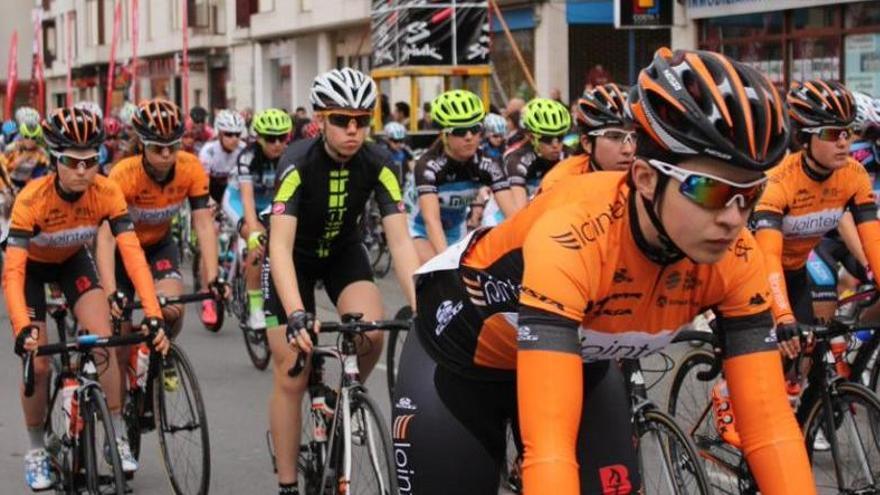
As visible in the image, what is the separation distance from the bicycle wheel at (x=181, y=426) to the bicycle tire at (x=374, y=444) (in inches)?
56.1

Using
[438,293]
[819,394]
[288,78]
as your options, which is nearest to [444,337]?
[438,293]

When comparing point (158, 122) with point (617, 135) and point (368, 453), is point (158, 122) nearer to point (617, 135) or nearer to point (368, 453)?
point (617, 135)

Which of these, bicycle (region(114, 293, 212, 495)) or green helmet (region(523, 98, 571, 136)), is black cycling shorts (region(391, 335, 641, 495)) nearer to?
bicycle (region(114, 293, 212, 495))

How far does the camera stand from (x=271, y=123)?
12.5m

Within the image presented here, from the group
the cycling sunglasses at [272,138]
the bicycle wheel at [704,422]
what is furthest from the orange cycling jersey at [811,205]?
the cycling sunglasses at [272,138]

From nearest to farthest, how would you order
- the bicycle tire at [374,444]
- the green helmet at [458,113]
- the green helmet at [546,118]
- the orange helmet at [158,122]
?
the bicycle tire at [374,444]
the orange helmet at [158,122]
the green helmet at [458,113]
the green helmet at [546,118]

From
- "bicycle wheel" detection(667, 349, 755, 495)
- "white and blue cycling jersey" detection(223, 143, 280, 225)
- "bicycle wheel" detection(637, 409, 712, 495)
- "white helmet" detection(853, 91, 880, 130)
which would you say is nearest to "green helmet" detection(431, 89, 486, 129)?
"white helmet" detection(853, 91, 880, 130)

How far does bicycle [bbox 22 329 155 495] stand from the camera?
6.46 metres

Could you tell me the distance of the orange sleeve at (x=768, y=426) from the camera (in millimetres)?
3312

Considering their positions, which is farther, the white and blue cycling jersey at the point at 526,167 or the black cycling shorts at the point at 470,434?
the white and blue cycling jersey at the point at 526,167

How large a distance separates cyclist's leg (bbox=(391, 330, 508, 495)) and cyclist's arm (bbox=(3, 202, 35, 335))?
10.3ft

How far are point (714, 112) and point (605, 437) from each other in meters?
1.18

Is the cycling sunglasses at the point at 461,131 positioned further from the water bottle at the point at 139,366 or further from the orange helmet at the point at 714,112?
the orange helmet at the point at 714,112

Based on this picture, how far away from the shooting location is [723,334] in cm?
354
